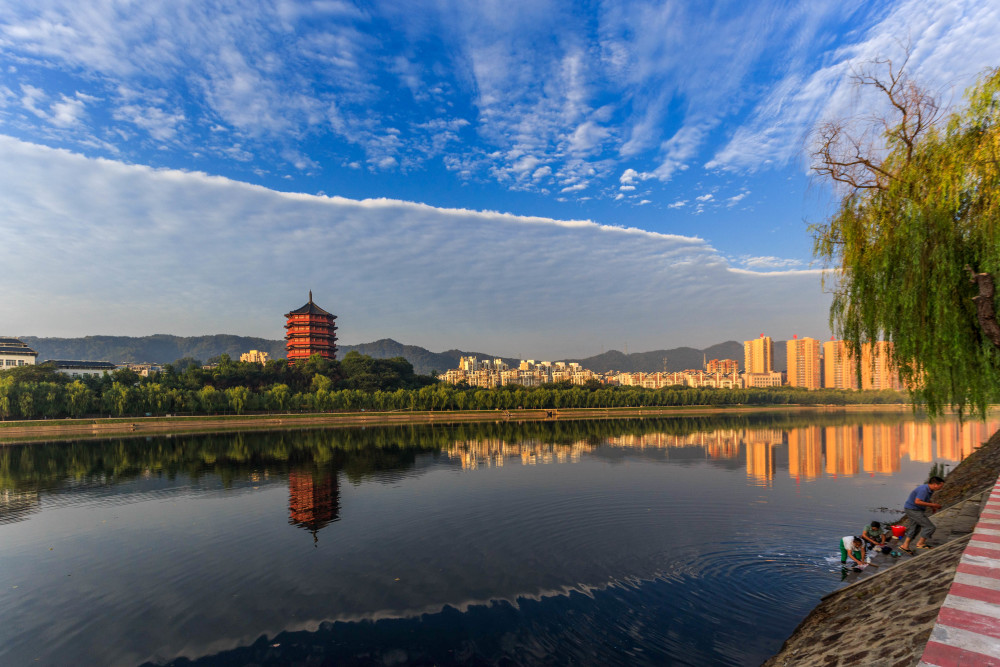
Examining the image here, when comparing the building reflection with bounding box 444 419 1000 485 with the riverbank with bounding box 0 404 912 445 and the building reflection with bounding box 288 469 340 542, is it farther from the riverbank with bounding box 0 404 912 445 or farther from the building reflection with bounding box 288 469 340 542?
the riverbank with bounding box 0 404 912 445

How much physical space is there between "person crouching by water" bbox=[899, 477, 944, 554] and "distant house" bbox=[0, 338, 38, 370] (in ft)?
479

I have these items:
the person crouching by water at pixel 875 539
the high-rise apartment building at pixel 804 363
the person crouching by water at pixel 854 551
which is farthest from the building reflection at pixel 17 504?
the high-rise apartment building at pixel 804 363

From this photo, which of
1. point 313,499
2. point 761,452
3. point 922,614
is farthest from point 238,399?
point 922,614

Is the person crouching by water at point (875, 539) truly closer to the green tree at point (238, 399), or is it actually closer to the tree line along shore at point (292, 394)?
the tree line along shore at point (292, 394)

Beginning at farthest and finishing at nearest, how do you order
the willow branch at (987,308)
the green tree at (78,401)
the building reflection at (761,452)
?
the green tree at (78,401), the building reflection at (761,452), the willow branch at (987,308)

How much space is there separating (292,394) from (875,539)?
9399 cm

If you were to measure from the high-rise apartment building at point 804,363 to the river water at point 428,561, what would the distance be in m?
190

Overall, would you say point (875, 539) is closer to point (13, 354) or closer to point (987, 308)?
point (987, 308)

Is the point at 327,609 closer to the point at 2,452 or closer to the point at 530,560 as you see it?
the point at 530,560

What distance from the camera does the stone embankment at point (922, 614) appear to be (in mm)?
4281

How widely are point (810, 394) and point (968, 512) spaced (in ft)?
419

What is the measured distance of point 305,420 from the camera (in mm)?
75250

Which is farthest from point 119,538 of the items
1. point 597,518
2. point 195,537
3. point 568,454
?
point 568,454

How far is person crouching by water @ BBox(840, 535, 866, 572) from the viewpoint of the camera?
37.1 feet
